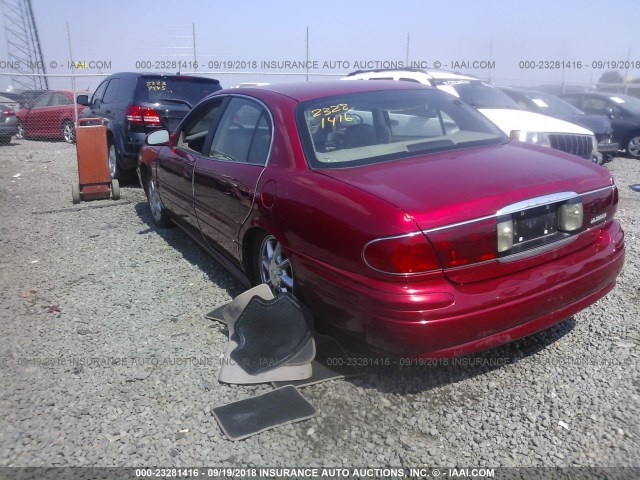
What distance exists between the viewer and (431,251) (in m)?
2.71

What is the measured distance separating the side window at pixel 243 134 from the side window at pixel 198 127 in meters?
0.33

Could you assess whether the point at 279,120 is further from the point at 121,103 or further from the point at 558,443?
the point at 121,103

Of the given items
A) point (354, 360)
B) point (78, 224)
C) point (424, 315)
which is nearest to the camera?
point (424, 315)

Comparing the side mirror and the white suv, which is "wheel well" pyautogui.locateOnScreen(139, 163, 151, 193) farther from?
the white suv

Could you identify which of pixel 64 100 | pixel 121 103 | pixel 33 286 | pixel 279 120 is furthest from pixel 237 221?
pixel 64 100

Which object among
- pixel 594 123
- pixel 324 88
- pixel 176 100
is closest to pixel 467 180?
pixel 324 88

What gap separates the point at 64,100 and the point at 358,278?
51.6 feet

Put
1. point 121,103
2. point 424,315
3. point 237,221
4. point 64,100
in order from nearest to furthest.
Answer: point 424,315
point 237,221
point 121,103
point 64,100

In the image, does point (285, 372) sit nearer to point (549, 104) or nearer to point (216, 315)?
point (216, 315)

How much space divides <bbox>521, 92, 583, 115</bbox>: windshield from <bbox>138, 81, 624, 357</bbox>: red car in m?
7.44

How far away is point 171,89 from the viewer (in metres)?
8.81

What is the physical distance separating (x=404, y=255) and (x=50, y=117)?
52.0ft

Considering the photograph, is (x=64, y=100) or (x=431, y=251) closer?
(x=431, y=251)

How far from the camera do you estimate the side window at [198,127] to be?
16.1 feet
